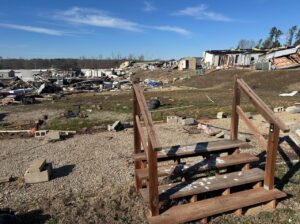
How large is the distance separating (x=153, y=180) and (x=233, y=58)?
44911mm

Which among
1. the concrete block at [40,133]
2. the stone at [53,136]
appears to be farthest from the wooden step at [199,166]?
the concrete block at [40,133]

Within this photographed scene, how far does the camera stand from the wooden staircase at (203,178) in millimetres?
3980

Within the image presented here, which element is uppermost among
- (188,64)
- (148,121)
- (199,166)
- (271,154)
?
(188,64)

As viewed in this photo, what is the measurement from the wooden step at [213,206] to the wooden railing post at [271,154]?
5.4 inches

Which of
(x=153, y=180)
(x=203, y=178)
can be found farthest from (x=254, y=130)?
(x=153, y=180)

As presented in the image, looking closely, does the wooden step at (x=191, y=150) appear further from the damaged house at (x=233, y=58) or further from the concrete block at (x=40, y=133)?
the damaged house at (x=233, y=58)

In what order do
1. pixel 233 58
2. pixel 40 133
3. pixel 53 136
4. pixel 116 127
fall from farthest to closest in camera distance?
pixel 233 58
pixel 116 127
pixel 40 133
pixel 53 136

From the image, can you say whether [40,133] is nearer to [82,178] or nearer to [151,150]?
[82,178]

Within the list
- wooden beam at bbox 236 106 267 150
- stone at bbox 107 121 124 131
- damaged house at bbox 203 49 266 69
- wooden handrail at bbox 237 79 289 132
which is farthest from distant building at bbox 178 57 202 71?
wooden handrail at bbox 237 79 289 132

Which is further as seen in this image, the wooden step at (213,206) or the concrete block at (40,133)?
the concrete block at (40,133)

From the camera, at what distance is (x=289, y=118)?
1128 centimetres

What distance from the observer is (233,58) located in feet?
151

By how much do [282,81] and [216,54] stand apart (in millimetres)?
21830

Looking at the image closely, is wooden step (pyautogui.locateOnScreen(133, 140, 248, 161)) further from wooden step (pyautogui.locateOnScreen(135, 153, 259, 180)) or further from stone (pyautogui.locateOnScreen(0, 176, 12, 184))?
stone (pyautogui.locateOnScreen(0, 176, 12, 184))
